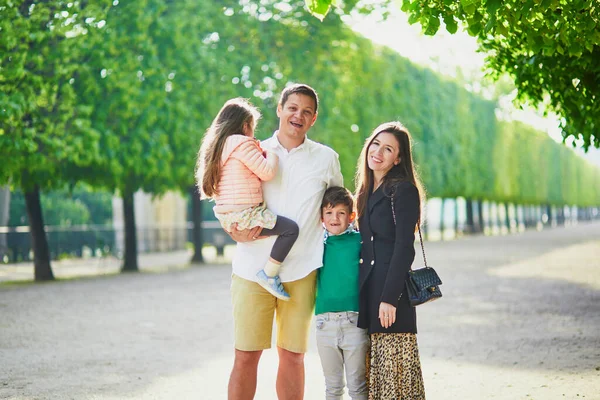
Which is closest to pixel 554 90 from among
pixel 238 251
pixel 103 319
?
pixel 238 251

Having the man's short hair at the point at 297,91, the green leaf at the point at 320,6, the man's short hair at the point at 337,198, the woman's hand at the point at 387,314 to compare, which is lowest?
the woman's hand at the point at 387,314

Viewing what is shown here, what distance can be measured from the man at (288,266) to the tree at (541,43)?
0.72 meters

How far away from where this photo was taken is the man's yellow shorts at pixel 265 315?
456cm

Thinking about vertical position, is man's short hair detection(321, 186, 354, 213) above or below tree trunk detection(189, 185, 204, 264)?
above

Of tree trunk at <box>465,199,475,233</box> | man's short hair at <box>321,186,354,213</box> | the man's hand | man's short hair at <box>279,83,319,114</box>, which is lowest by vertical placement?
tree trunk at <box>465,199,475,233</box>

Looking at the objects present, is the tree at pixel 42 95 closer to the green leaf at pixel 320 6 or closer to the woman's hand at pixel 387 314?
the green leaf at pixel 320 6

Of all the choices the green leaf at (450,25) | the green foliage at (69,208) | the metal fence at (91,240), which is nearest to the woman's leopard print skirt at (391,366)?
the green leaf at (450,25)

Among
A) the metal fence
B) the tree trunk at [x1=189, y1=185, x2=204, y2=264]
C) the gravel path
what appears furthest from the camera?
the metal fence

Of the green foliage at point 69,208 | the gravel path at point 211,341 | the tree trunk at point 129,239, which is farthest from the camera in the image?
the green foliage at point 69,208

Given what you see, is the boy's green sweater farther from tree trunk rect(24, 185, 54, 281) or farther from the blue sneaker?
tree trunk rect(24, 185, 54, 281)

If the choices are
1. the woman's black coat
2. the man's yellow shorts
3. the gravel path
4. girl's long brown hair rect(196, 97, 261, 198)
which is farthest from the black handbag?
the gravel path

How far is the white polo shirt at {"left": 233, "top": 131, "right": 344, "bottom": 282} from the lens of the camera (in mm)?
4609

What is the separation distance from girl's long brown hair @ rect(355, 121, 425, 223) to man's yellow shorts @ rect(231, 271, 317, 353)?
0.61 meters

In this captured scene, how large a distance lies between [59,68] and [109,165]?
8.29ft
